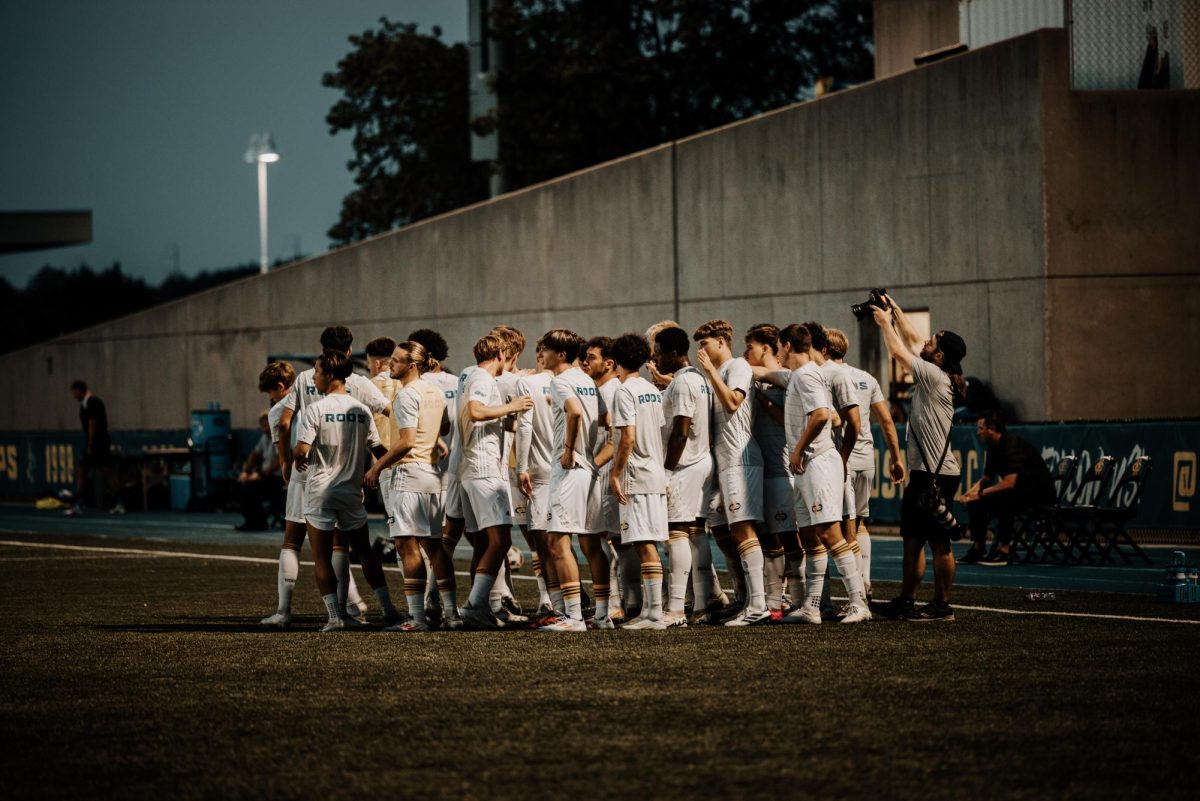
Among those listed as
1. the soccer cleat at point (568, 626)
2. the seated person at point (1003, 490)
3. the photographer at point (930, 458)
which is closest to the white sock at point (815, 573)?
the photographer at point (930, 458)

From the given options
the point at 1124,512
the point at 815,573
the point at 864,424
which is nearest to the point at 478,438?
the point at 815,573

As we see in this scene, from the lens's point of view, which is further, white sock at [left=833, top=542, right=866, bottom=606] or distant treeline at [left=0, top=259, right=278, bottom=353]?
distant treeline at [left=0, top=259, right=278, bottom=353]

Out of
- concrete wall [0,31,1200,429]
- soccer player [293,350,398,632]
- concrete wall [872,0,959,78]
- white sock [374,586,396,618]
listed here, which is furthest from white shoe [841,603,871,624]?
concrete wall [872,0,959,78]

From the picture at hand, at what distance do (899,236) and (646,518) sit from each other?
1565cm

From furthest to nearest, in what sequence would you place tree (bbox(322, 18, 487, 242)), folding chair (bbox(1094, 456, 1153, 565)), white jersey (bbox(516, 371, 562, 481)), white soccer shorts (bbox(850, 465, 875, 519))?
tree (bbox(322, 18, 487, 242)) → folding chair (bbox(1094, 456, 1153, 565)) → white soccer shorts (bbox(850, 465, 875, 519)) → white jersey (bbox(516, 371, 562, 481))

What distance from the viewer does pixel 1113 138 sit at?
81.5 feet

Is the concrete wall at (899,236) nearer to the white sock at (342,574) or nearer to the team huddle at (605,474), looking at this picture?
the team huddle at (605,474)

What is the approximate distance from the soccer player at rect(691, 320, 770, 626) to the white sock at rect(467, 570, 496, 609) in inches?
69.5

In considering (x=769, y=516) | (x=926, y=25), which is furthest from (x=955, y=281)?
(x=769, y=516)

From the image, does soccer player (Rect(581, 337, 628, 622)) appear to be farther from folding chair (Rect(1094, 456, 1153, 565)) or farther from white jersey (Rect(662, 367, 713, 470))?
folding chair (Rect(1094, 456, 1153, 565))

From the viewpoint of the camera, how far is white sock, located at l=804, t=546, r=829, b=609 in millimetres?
12609

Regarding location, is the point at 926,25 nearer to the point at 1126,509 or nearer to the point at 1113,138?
the point at 1113,138

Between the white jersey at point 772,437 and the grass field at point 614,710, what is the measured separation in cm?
126

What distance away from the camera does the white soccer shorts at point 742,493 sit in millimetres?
12578
